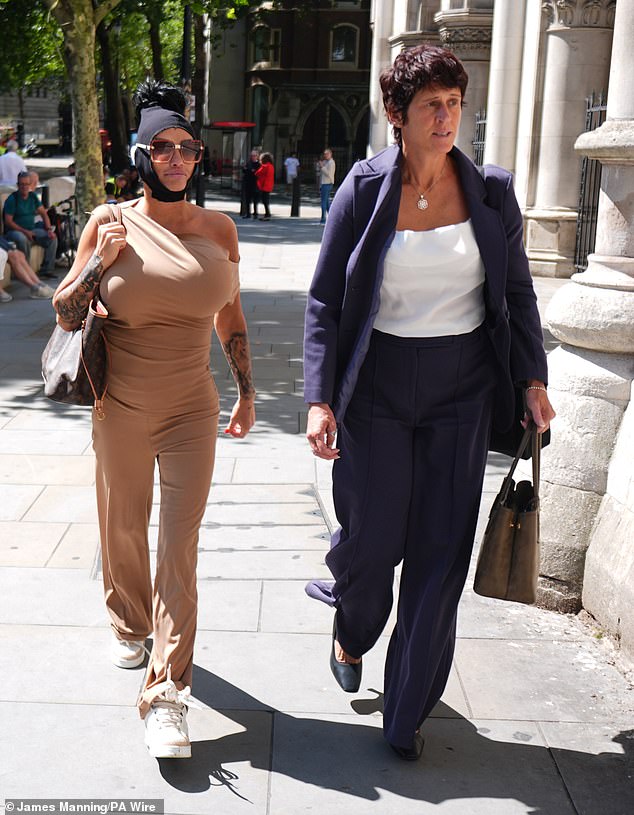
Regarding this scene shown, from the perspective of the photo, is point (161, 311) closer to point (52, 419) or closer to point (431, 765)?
point (431, 765)

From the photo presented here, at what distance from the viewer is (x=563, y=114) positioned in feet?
57.4

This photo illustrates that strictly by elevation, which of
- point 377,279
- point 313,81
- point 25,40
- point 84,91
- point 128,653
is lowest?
point 128,653

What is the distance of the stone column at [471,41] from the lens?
21547 millimetres

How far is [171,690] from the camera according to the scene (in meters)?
3.64

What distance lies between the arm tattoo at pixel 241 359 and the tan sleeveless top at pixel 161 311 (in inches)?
11.5

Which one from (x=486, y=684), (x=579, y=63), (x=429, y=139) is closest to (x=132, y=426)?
(x=429, y=139)

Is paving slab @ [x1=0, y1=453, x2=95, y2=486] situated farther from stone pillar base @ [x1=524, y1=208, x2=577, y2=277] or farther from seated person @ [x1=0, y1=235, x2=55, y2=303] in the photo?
stone pillar base @ [x1=524, y1=208, x2=577, y2=277]

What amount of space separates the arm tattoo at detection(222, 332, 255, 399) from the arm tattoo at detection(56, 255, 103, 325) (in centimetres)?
60

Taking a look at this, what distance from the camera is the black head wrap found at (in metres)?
3.65

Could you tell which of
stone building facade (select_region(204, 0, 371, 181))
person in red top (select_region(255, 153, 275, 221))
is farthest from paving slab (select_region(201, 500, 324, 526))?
stone building facade (select_region(204, 0, 371, 181))

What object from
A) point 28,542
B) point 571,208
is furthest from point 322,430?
point 571,208

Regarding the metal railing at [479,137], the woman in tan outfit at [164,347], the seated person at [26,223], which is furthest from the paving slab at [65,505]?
the metal railing at [479,137]

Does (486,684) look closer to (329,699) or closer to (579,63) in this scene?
(329,699)

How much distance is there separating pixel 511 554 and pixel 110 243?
1.52 metres
